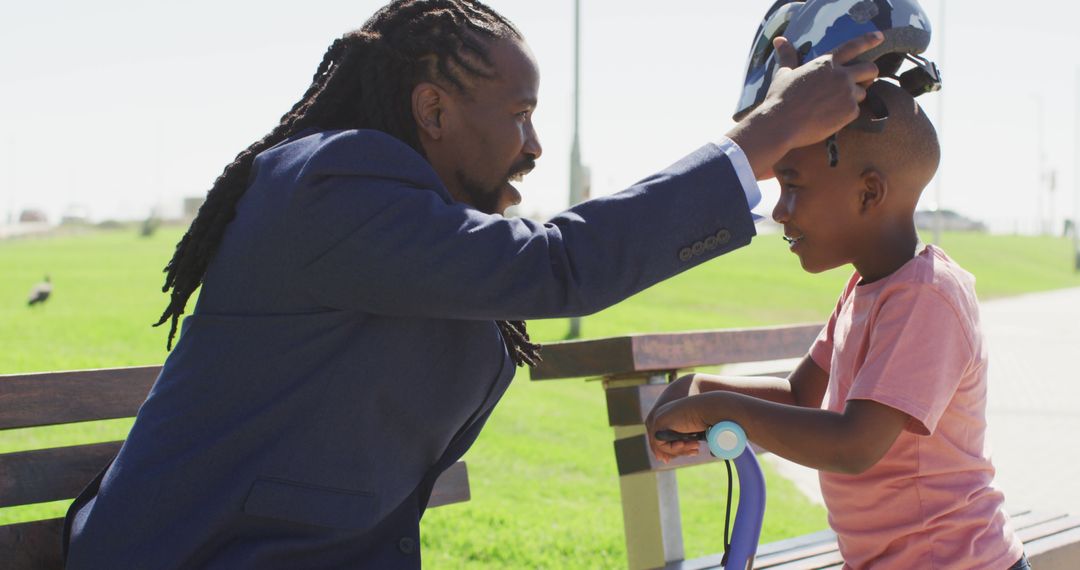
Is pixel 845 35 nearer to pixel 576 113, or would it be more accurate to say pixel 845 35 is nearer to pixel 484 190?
pixel 484 190

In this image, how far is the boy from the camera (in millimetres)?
1998

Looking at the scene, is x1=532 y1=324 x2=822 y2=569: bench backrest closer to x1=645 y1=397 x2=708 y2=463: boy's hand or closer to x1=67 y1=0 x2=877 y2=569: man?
x1=645 y1=397 x2=708 y2=463: boy's hand

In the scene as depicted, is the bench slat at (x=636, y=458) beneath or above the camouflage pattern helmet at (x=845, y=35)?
beneath

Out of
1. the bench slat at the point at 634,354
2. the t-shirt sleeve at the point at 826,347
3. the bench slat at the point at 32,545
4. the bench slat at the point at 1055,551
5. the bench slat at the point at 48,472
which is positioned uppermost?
the t-shirt sleeve at the point at 826,347

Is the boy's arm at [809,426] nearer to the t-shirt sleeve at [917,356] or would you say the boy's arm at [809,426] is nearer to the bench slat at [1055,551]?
the t-shirt sleeve at [917,356]

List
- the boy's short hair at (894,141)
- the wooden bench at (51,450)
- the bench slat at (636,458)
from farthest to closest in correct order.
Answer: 1. the bench slat at (636,458)
2. the wooden bench at (51,450)
3. the boy's short hair at (894,141)

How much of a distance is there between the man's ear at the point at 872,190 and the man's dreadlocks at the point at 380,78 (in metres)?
0.74

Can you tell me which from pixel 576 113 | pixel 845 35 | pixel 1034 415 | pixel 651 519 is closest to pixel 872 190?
pixel 845 35

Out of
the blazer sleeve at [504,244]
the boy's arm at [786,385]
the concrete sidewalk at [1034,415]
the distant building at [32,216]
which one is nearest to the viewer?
the blazer sleeve at [504,244]

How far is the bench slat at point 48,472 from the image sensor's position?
236 centimetres

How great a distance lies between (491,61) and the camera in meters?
1.99

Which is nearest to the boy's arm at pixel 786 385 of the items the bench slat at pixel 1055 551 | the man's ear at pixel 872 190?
the man's ear at pixel 872 190

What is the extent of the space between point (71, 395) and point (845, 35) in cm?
180

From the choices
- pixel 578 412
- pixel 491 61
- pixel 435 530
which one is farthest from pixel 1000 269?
pixel 491 61
